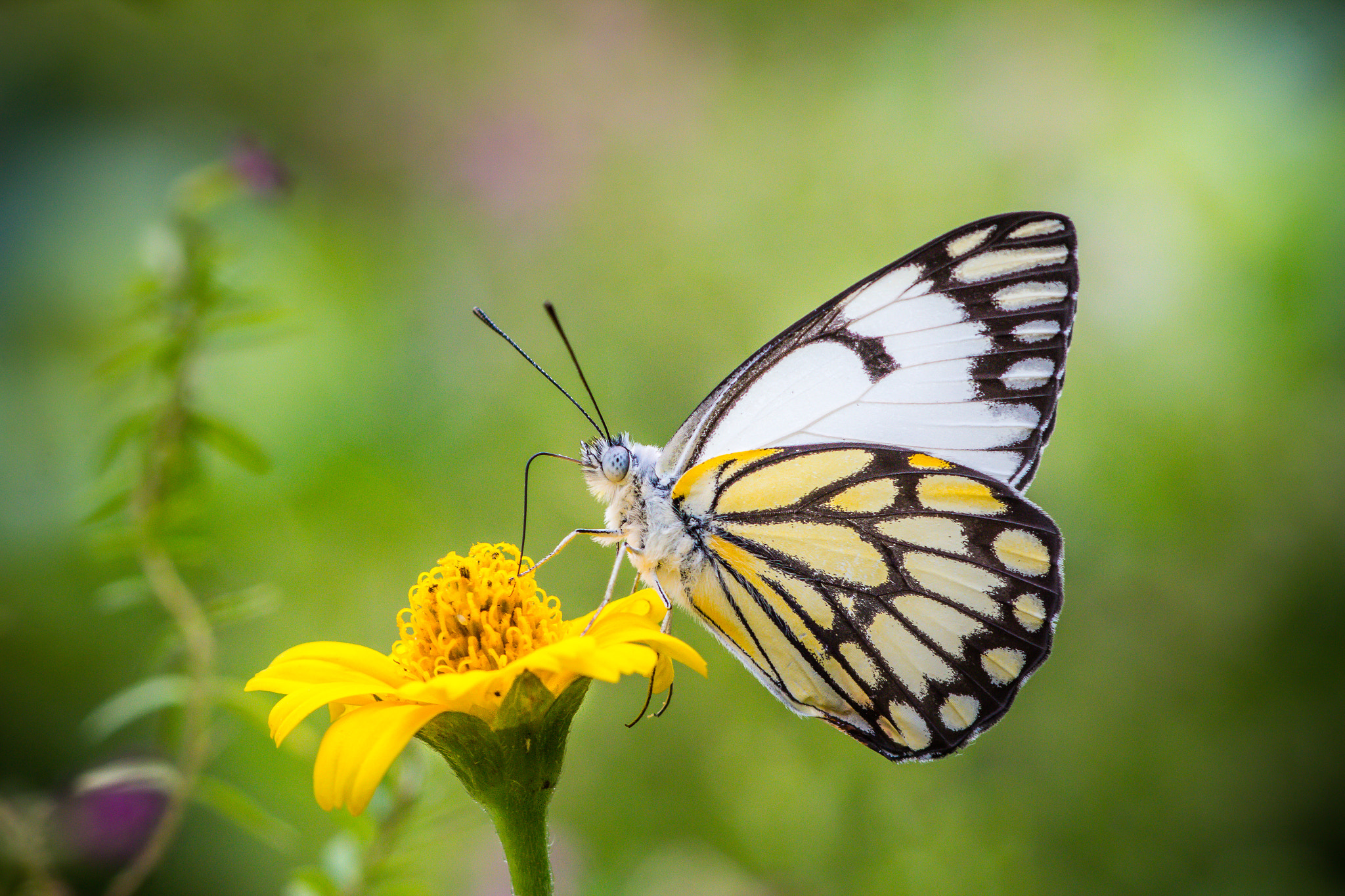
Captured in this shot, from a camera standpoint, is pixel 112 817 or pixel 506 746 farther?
pixel 112 817

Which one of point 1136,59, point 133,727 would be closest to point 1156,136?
point 1136,59

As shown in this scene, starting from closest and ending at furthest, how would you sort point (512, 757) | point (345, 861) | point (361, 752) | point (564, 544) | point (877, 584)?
1. point (361, 752)
2. point (512, 757)
3. point (345, 861)
4. point (564, 544)
5. point (877, 584)

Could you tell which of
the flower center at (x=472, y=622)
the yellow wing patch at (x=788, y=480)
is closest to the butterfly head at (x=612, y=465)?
the yellow wing patch at (x=788, y=480)

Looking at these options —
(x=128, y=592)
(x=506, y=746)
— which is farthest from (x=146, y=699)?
(x=506, y=746)

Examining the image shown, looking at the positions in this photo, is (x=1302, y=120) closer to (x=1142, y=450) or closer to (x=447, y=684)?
(x=1142, y=450)

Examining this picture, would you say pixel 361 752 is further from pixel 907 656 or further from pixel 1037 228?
pixel 1037 228

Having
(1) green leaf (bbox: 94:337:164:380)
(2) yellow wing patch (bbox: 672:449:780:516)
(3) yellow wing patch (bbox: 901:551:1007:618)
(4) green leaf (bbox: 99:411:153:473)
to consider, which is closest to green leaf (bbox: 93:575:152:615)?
(4) green leaf (bbox: 99:411:153:473)

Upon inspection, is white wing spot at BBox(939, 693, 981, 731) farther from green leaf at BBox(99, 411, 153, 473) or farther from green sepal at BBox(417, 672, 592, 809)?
green leaf at BBox(99, 411, 153, 473)
